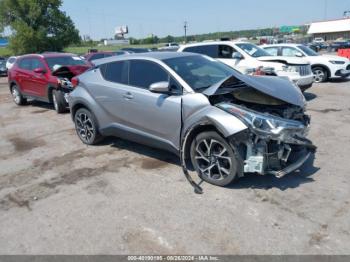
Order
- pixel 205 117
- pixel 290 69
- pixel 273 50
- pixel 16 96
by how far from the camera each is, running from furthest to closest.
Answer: pixel 273 50 < pixel 16 96 < pixel 290 69 < pixel 205 117

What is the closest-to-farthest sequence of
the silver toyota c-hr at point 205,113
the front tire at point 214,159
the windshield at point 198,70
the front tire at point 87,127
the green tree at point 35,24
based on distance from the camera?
the silver toyota c-hr at point 205,113, the front tire at point 214,159, the windshield at point 198,70, the front tire at point 87,127, the green tree at point 35,24

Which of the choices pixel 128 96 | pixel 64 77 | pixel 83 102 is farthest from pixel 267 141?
pixel 64 77

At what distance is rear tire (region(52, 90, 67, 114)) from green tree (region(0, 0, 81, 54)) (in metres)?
43.3

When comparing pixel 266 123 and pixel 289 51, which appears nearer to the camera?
pixel 266 123

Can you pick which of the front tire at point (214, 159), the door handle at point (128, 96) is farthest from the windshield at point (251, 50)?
the front tire at point (214, 159)

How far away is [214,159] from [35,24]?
172 feet

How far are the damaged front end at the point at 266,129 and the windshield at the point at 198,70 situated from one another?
0.39m

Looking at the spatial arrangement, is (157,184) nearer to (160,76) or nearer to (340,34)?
(160,76)

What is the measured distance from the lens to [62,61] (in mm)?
9711

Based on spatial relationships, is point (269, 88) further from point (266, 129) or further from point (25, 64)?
point (25, 64)

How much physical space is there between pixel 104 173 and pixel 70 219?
1.28 m

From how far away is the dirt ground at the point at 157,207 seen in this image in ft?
10.3

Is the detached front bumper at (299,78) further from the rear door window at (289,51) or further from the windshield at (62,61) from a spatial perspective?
the windshield at (62,61)

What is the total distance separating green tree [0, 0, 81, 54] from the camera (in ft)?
155
